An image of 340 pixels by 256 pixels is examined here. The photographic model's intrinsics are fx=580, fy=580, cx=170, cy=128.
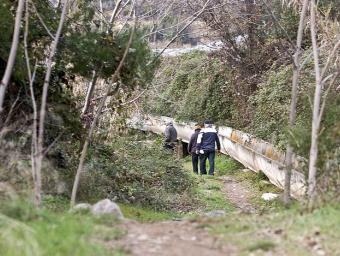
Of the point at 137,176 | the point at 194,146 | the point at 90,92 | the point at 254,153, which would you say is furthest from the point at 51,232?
the point at 194,146

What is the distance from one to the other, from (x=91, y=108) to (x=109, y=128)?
57.1 inches

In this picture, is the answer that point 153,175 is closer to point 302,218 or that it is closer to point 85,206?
point 85,206

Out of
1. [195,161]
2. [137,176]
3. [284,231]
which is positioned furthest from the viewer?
[195,161]

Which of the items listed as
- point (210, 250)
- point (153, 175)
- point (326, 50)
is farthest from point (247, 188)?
point (210, 250)

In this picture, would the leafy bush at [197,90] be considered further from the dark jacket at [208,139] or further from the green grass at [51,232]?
the green grass at [51,232]

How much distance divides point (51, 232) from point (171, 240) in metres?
1.23

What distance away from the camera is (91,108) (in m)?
13.1

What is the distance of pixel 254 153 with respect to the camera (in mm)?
16453

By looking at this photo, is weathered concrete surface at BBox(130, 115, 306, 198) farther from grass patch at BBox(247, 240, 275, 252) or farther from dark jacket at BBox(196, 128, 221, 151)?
grass patch at BBox(247, 240, 275, 252)

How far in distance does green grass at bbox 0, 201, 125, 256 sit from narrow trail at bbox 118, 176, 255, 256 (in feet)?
0.60

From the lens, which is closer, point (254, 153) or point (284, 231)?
point (284, 231)

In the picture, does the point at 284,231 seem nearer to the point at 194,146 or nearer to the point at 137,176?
the point at 137,176

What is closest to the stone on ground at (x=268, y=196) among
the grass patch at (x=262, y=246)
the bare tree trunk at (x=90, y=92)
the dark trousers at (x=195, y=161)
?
the dark trousers at (x=195, y=161)

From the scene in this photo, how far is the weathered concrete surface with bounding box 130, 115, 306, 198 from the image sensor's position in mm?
11961
